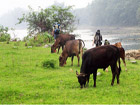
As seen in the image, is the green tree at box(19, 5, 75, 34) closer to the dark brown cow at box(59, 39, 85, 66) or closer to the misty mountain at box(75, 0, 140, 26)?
the dark brown cow at box(59, 39, 85, 66)

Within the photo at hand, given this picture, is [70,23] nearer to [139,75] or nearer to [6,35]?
[6,35]

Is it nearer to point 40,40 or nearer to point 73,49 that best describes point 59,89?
point 73,49

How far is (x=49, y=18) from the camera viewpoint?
3222cm

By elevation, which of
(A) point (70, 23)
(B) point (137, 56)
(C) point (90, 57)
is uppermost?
(A) point (70, 23)

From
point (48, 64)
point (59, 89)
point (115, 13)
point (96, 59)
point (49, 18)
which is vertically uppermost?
point (115, 13)

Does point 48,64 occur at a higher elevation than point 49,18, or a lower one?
lower

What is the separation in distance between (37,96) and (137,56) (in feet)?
62.5

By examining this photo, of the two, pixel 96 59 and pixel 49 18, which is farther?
pixel 49 18

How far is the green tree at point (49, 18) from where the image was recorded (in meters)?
31.8

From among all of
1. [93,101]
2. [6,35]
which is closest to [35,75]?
[93,101]

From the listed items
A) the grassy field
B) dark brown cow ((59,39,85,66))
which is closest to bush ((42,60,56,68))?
the grassy field

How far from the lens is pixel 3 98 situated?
290 inches

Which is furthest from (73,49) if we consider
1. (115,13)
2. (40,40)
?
(115,13)

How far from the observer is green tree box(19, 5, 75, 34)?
3175 cm
